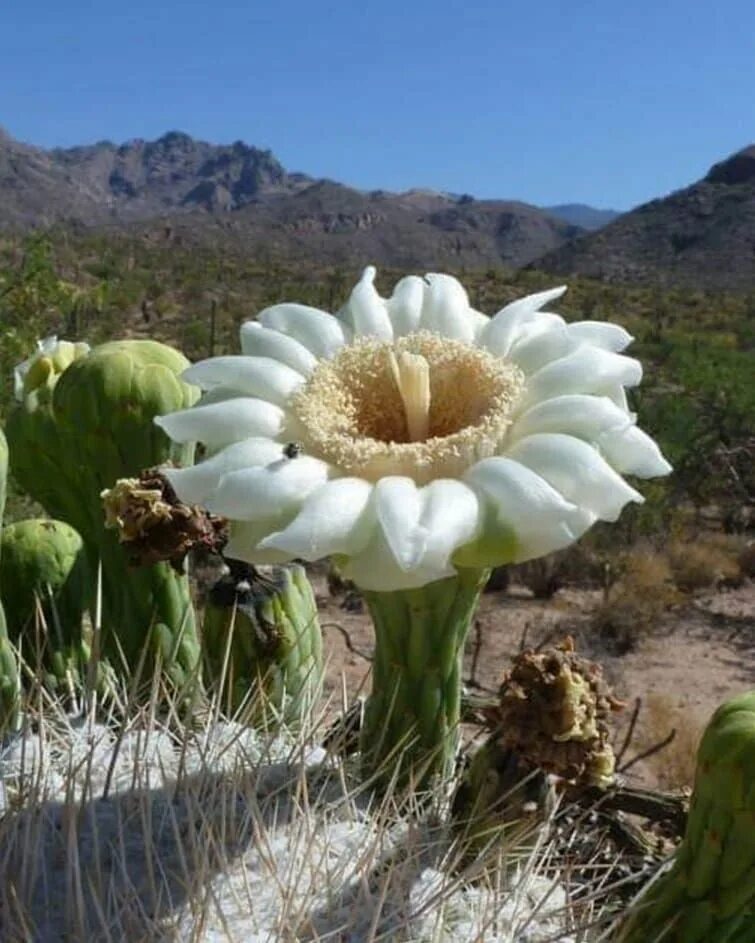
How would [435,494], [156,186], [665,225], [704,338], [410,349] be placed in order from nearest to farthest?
[435,494], [410,349], [704,338], [665,225], [156,186]

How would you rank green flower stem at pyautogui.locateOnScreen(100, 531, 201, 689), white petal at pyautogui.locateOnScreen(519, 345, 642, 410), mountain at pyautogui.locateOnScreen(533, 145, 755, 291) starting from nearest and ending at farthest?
1. white petal at pyautogui.locateOnScreen(519, 345, 642, 410)
2. green flower stem at pyautogui.locateOnScreen(100, 531, 201, 689)
3. mountain at pyautogui.locateOnScreen(533, 145, 755, 291)

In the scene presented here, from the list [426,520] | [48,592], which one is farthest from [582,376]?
[48,592]

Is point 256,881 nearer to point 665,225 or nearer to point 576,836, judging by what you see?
point 576,836

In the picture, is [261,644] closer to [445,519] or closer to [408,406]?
[408,406]

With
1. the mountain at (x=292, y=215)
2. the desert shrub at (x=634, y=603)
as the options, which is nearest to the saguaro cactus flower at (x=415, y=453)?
the desert shrub at (x=634, y=603)

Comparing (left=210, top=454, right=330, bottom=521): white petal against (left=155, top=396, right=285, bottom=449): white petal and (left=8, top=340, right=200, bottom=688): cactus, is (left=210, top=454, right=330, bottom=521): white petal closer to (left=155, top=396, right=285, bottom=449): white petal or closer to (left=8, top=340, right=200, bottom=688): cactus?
(left=155, top=396, right=285, bottom=449): white petal

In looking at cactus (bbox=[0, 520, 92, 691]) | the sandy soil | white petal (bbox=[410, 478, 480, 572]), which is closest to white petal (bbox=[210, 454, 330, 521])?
white petal (bbox=[410, 478, 480, 572])

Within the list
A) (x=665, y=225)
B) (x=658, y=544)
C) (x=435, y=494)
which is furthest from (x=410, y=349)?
(x=665, y=225)
